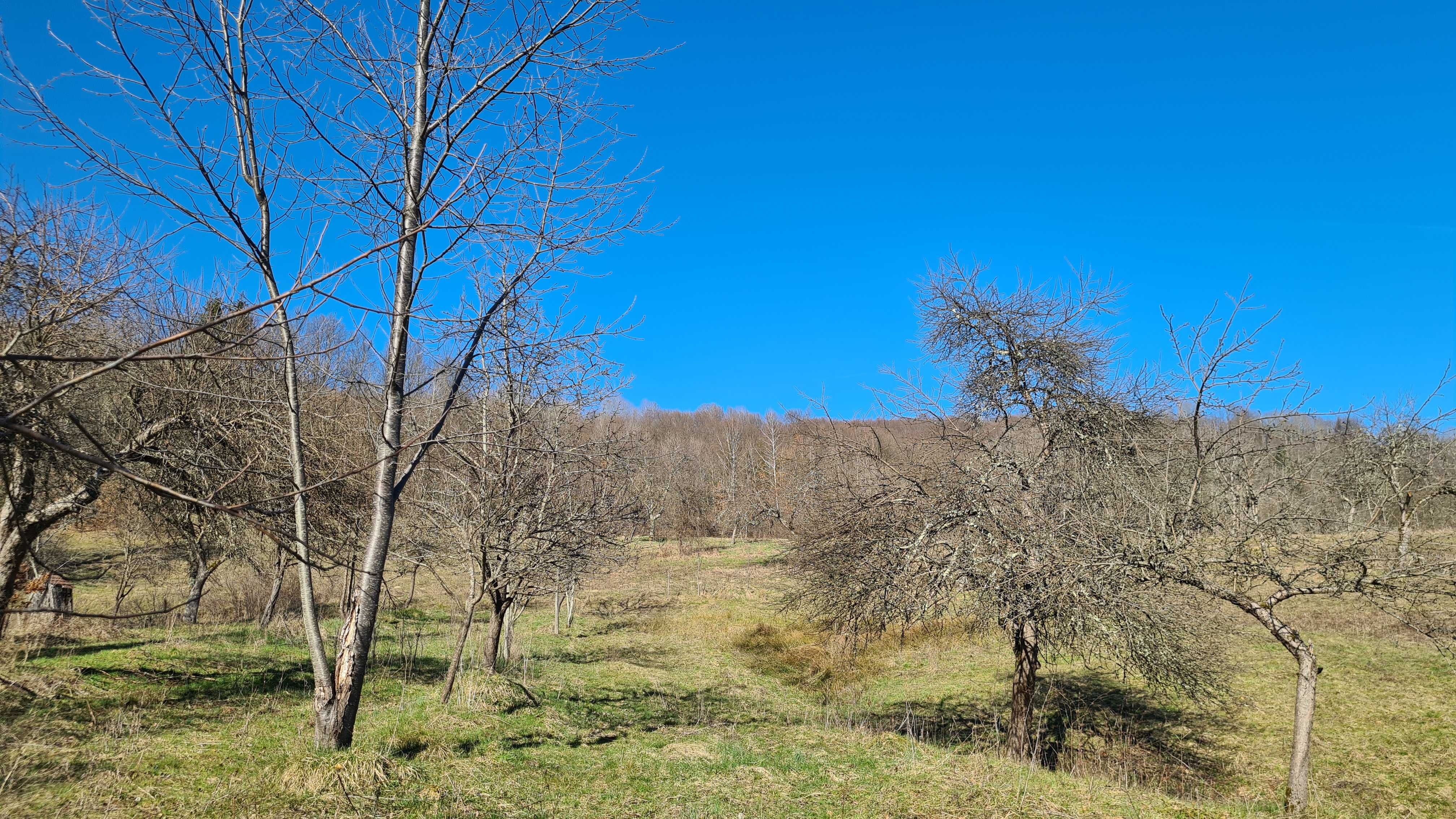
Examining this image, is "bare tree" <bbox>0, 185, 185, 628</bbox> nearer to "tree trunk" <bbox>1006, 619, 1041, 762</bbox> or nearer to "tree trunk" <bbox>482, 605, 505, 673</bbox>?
"tree trunk" <bbox>482, 605, 505, 673</bbox>

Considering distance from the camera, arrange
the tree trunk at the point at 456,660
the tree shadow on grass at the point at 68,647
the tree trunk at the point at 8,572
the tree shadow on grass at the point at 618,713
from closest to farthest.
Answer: the tree trunk at the point at 8,572 < the tree shadow on grass at the point at 618,713 < the tree trunk at the point at 456,660 < the tree shadow on grass at the point at 68,647

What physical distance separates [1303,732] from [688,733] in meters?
6.06

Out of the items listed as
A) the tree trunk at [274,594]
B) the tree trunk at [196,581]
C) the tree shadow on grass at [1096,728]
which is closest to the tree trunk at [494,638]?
the tree trunk at [274,594]

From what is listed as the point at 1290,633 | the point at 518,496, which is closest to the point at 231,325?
the point at 518,496

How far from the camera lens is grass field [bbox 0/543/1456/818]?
4.81 meters

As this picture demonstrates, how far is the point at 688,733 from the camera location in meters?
8.62

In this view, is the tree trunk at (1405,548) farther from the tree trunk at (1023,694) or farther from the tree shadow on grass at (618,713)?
the tree shadow on grass at (618,713)

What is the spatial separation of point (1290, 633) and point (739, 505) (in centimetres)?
3993

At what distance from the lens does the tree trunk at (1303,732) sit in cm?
632

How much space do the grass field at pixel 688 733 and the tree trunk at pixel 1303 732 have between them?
47 cm

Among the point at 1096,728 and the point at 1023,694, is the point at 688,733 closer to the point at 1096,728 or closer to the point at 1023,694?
the point at 1023,694

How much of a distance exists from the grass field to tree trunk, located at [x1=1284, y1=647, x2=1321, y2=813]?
473 millimetres

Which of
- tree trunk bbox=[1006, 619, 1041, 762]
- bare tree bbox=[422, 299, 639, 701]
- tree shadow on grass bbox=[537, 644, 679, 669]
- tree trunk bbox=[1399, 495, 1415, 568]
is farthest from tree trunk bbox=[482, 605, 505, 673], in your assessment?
tree trunk bbox=[1399, 495, 1415, 568]

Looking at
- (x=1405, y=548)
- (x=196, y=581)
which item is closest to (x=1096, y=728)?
(x=1405, y=548)
